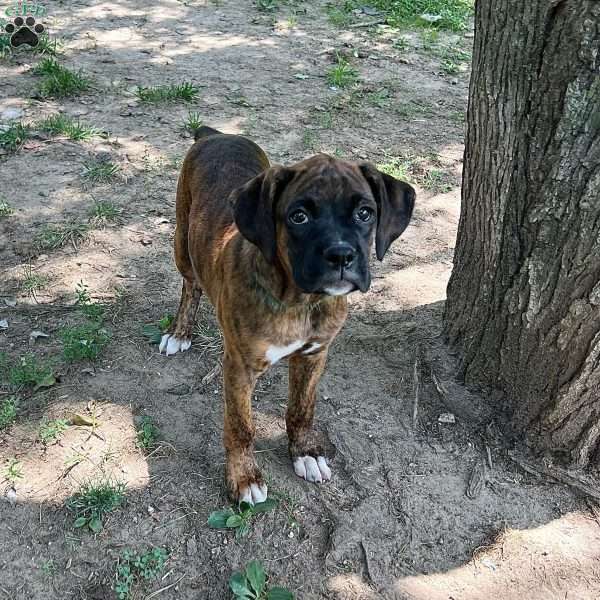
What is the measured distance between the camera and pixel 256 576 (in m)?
3.12

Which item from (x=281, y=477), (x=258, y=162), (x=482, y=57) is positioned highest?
(x=482, y=57)

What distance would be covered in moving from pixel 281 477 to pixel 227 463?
32cm

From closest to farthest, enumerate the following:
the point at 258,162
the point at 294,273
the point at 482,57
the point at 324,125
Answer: the point at 294,273 < the point at 482,57 < the point at 258,162 < the point at 324,125

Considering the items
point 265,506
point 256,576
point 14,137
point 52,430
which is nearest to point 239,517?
point 265,506

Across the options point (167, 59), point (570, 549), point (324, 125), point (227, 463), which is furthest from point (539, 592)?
point (167, 59)

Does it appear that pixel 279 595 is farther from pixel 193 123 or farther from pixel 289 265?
pixel 193 123

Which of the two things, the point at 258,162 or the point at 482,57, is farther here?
the point at 258,162

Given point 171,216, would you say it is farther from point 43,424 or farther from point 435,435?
point 435,435

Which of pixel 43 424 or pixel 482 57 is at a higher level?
pixel 482 57

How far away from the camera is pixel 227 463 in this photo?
3.59 m

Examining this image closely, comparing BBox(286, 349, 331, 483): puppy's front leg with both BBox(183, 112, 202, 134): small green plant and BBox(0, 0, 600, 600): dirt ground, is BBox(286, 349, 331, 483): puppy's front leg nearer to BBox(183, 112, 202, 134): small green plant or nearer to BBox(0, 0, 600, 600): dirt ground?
BBox(0, 0, 600, 600): dirt ground

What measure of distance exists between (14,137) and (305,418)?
4.30 m

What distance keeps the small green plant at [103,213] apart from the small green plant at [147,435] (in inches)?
89.5

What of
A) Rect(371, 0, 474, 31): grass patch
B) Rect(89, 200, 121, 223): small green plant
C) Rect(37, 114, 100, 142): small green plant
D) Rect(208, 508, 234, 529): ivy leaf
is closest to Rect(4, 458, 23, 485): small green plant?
Rect(208, 508, 234, 529): ivy leaf
